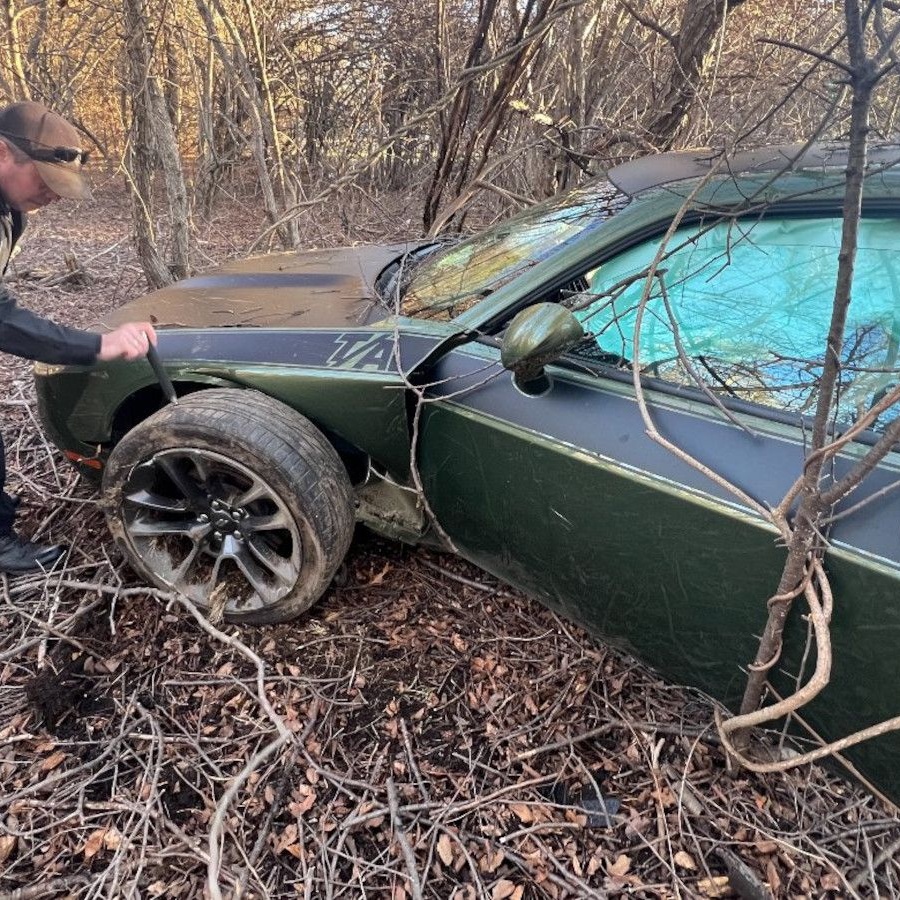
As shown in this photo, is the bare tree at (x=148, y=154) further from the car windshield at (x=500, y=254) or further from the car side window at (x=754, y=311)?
the car side window at (x=754, y=311)

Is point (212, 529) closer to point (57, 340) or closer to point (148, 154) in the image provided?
point (57, 340)

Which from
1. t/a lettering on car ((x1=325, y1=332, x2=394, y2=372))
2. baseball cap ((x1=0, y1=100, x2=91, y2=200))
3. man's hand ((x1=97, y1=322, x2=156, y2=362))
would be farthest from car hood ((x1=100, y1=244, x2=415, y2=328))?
baseball cap ((x1=0, y1=100, x2=91, y2=200))

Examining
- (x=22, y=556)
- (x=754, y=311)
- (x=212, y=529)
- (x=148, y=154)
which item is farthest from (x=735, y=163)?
(x=148, y=154)

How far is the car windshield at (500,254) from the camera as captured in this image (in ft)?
7.41

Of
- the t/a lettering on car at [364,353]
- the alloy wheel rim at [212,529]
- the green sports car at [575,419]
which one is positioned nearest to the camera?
the green sports car at [575,419]

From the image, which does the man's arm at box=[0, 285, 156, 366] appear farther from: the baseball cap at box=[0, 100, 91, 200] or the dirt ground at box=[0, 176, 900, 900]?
the dirt ground at box=[0, 176, 900, 900]

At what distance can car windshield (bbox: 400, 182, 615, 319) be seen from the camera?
2258 mm

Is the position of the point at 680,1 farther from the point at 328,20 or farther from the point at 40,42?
the point at 40,42

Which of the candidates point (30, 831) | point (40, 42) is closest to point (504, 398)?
point (30, 831)

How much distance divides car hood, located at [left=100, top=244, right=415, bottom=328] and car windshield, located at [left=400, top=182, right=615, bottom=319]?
188 mm

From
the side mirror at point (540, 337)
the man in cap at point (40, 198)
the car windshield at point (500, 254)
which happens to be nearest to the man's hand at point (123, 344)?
the man in cap at point (40, 198)

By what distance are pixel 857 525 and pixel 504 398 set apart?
931 millimetres

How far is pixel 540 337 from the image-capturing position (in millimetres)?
1741

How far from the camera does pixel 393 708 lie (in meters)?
2.25
